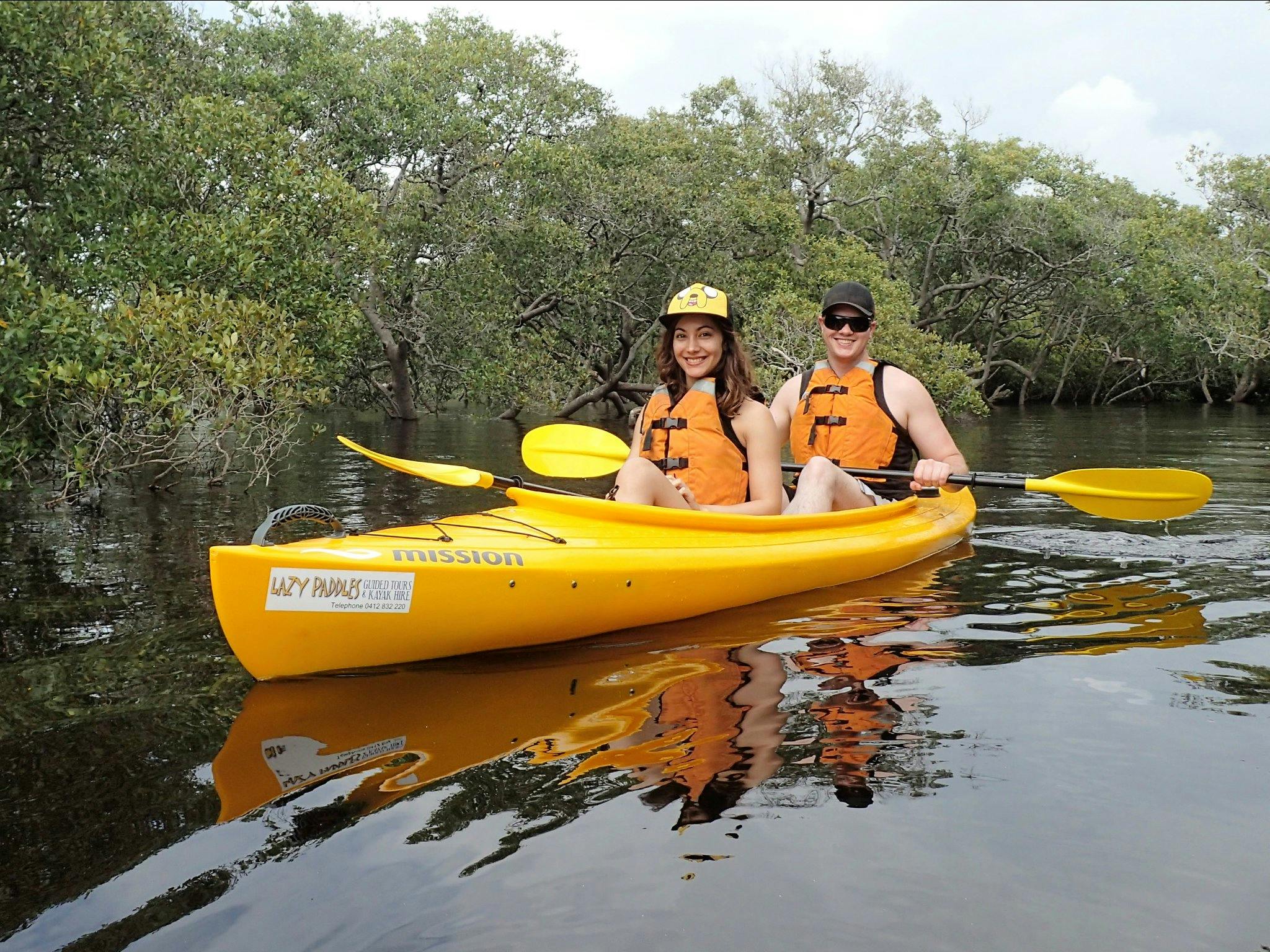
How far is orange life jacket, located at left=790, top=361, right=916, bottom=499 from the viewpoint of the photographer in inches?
203

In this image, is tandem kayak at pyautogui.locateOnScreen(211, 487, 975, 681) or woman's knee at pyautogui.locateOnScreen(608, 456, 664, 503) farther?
woman's knee at pyautogui.locateOnScreen(608, 456, 664, 503)

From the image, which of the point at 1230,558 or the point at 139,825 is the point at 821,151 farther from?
the point at 139,825

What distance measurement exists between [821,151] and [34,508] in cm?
1868

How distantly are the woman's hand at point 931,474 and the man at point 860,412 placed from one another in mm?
17

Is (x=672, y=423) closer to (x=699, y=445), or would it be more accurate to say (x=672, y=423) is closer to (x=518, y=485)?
(x=699, y=445)

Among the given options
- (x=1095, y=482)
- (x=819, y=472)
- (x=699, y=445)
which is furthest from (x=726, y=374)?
(x=1095, y=482)

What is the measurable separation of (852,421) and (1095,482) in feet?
4.10

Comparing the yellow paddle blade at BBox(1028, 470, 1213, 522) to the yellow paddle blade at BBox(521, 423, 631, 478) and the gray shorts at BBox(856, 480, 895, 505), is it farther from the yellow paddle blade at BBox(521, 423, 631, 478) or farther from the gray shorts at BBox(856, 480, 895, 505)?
the yellow paddle blade at BBox(521, 423, 631, 478)

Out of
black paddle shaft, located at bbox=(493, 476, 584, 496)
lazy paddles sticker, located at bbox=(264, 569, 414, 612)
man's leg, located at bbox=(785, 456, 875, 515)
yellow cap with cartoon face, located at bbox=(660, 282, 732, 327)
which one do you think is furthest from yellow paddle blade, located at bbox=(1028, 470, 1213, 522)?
lazy paddles sticker, located at bbox=(264, 569, 414, 612)

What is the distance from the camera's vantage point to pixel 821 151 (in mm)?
22328

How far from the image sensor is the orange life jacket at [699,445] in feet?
14.2

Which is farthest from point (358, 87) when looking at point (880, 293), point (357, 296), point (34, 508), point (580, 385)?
point (34, 508)

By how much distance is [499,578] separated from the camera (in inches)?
128

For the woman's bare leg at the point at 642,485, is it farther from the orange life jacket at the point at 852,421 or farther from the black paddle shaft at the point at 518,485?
the orange life jacket at the point at 852,421
